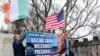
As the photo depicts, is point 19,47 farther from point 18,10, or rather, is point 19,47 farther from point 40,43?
point 18,10

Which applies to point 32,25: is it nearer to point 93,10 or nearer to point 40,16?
point 40,16

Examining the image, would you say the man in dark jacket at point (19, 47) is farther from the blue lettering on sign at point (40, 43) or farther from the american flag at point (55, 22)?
the american flag at point (55, 22)

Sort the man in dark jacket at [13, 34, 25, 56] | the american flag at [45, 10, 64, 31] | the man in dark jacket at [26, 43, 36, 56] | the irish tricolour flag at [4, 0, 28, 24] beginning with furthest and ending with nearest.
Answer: the american flag at [45, 10, 64, 31] → the irish tricolour flag at [4, 0, 28, 24] → the man in dark jacket at [13, 34, 25, 56] → the man in dark jacket at [26, 43, 36, 56]

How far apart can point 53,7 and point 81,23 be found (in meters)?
3.14

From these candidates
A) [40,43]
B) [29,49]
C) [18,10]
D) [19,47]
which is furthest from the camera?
[18,10]

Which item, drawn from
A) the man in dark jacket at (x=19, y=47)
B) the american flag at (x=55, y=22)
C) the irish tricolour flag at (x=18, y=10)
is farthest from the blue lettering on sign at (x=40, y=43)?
the american flag at (x=55, y=22)

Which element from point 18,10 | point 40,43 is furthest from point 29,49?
point 18,10

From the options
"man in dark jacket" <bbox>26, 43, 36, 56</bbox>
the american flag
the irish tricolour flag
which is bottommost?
"man in dark jacket" <bbox>26, 43, 36, 56</bbox>

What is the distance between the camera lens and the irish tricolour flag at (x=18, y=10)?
14.1 meters

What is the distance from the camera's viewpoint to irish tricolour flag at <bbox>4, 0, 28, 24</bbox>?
1408 centimetres

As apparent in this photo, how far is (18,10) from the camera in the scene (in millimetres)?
14266

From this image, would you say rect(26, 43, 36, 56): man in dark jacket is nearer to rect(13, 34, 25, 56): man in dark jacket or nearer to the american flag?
rect(13, 34, 25, 56): man in dark jacket

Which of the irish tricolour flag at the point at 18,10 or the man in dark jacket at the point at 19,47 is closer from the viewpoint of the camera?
the man in dark jacket at the point at 19,47

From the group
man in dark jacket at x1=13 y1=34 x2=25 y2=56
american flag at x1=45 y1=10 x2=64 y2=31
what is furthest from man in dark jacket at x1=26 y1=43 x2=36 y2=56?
american flag at x1=45 y1=10 x2=64 y2=31
